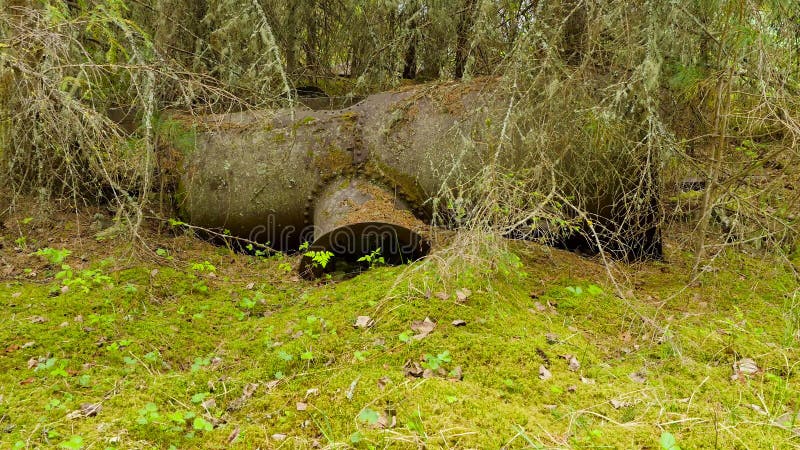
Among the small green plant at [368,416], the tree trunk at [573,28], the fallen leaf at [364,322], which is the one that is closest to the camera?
the small green plant at [368,416]

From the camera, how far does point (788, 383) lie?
272cm

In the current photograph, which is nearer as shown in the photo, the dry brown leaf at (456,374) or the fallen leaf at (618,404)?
the fallen leaf at (618,404)

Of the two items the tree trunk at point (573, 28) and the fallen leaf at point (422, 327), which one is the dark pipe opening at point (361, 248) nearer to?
the fallen leaf at point (422, 327)

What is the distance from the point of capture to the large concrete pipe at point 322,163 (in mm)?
4578

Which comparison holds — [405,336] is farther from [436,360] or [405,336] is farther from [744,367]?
[744,367]

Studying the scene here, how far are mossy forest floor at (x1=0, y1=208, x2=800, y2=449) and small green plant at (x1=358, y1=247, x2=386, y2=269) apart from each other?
0.09 metres

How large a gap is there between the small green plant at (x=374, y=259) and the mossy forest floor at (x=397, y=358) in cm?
9

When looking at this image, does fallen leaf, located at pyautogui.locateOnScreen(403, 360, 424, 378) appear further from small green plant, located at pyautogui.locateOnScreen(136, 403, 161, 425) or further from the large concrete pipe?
the large concrete pipe

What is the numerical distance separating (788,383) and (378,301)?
221 centimetres

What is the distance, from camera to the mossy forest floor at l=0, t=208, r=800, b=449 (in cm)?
234

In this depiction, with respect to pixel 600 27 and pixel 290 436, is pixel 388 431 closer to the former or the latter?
pixel 290 436

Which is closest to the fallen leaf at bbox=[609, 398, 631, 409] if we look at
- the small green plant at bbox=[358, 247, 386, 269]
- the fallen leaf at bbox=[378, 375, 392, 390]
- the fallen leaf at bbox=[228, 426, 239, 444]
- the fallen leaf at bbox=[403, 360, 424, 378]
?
the fallen leaf at bbox=[403, 360, 424, 378]

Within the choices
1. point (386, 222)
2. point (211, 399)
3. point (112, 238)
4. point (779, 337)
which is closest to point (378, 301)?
point (386, 222)

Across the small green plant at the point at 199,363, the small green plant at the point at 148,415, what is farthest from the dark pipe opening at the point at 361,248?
the small green plant at the point at 148,415
